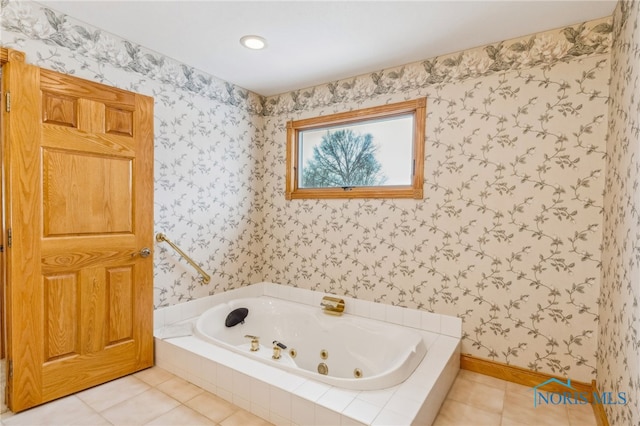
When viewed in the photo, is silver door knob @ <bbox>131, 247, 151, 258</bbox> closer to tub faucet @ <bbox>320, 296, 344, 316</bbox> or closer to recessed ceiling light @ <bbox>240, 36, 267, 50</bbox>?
tub faucet @ <bbox>320, 296, 344, 316</bbox>

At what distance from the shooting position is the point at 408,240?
8.27 feet

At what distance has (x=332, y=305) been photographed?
2715 millimetres

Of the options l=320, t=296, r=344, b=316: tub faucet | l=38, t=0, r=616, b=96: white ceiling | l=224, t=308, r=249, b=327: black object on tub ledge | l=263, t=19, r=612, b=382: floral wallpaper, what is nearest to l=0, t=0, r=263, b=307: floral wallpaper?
l=38, t=0, r=616, b=96: white ceiling

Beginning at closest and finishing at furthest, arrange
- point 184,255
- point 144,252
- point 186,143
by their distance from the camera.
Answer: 1. point 144,252
2. point 184,255
3. point 186,143

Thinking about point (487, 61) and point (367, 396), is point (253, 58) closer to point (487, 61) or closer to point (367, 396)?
point (487, 61)

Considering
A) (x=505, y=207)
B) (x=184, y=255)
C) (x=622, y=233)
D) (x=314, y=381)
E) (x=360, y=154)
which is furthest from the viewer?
(x=360, y=154)

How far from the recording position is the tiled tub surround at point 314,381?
1558 millimetres

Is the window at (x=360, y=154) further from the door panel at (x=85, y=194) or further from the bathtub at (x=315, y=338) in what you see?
the door panel at (x=85, y=194)

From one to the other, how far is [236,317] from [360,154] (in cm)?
175

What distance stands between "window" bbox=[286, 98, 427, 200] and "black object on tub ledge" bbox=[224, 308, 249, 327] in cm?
113

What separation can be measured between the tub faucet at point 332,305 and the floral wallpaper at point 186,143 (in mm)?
905

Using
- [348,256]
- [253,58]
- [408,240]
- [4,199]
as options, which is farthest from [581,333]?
[4,199]

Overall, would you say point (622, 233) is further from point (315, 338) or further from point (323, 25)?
point (315, 338)

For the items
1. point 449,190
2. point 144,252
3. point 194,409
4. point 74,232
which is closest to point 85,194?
point 74,232
